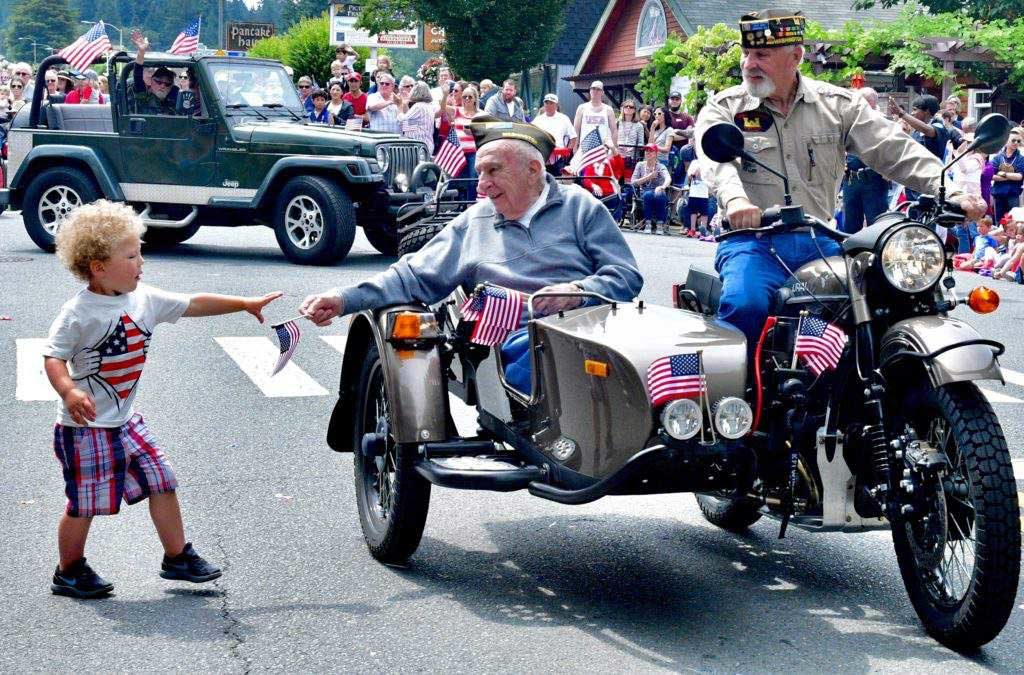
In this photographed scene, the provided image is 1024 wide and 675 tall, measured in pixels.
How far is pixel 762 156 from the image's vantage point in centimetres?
582

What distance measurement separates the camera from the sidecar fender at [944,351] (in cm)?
439

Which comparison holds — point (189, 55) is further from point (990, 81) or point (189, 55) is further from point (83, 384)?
point (990, 81)

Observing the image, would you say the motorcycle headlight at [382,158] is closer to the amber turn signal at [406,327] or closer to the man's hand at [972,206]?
the amber turn signal at [406,327]

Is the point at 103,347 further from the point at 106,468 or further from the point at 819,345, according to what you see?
the point at 819,345

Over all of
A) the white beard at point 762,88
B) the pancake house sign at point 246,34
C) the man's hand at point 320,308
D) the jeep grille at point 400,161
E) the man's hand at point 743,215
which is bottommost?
the jeep grille at point 400,161

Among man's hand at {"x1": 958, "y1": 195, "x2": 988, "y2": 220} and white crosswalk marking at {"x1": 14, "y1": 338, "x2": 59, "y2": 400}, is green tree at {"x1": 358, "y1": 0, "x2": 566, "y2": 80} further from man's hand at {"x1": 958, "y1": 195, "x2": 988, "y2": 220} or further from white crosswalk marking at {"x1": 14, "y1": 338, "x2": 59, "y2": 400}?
man's hand at {"x1": 958, "y1": 195, "x2": 988, "y2": 220}

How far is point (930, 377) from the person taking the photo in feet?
14.7

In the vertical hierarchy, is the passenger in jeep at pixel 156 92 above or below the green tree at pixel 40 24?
below

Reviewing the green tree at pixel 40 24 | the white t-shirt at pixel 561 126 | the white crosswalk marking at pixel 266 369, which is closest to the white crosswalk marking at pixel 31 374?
the white crosswalk marking at pixel 266 369

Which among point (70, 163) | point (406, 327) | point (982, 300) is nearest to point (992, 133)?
point (982, 300)

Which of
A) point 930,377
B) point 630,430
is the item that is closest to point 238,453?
point 630,430

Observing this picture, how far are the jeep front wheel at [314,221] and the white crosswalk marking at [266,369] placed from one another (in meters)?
4.32

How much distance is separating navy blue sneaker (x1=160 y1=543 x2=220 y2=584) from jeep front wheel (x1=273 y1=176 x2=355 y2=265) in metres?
10.7

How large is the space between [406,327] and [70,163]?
41.9 ft
